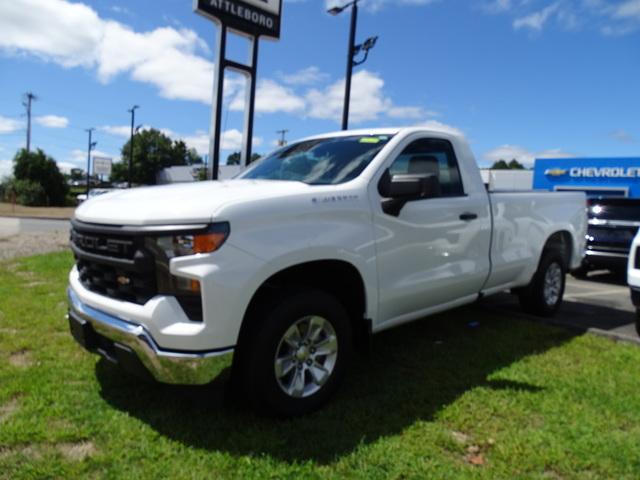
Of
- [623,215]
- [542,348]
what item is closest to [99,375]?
[542,348]

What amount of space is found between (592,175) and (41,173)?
45.1 meters

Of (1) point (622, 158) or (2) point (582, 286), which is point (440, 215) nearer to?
(2) point (582, 286)

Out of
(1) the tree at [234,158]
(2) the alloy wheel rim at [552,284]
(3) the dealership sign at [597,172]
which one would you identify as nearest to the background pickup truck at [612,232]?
(2) the alloy wheel rim at [552,284]

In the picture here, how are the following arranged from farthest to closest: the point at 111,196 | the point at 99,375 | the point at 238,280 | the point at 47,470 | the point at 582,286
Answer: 1. the point at 582,286
2. the point at 99,375
3. the point at 111,196
4. the point at 238,280
5. the point at 47,470

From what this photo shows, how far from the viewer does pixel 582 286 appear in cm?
900

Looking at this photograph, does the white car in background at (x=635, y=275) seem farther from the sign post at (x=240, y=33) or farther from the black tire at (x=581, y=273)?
the sign post at (x=240, y=33)

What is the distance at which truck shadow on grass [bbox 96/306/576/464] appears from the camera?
2.98 metres

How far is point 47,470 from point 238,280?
1.33m

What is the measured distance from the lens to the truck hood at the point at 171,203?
2.80 m

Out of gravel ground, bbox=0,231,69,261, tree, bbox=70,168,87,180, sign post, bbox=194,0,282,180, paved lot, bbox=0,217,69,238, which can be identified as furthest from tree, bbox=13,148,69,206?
tree, bbox=70,168,87,180

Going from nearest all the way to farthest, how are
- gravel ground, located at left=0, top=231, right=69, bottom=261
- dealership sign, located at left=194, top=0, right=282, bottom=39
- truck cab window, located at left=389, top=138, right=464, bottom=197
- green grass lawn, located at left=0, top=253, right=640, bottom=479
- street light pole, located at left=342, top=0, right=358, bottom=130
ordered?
green grass lawn, located at left=0, top=253, right=640, bottom=479
truck cab window, located at left=389, top=138, right=464, bottom=197
gravel ground, located at left=0, top=231, right=69, bottom=261
dealership sign, located at left=194, top=0, right=282, bottom=39
street light pole, located at left=342, top=0, right=358, bottom=130

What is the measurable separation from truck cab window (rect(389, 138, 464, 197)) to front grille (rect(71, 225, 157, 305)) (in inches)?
78.5

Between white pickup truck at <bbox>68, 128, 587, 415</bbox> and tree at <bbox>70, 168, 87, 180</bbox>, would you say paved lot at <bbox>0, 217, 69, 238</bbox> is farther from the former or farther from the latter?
tree at <bbox>70, 168, 87, 180</bbox>

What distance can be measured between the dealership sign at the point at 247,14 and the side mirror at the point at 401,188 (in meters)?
8.46
